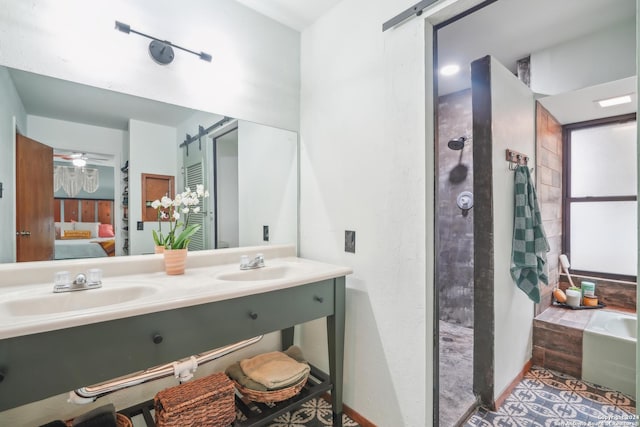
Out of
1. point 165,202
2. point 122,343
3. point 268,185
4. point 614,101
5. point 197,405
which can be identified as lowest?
point 197,405

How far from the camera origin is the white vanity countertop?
86cm

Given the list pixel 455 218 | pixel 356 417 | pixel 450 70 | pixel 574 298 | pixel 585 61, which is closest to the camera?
pixel 356 417

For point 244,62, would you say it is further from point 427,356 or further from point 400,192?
point 427,356

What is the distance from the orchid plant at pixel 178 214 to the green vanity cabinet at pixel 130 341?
52cm

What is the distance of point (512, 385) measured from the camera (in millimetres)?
1998

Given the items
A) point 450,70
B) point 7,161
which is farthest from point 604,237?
point 7,161

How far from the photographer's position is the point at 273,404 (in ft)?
4.75

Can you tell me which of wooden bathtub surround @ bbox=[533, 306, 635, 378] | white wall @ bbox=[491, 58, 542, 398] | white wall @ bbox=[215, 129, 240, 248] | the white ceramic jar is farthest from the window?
white wall @ bbox=[215, 129, 240, 248]

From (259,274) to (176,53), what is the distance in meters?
1.22

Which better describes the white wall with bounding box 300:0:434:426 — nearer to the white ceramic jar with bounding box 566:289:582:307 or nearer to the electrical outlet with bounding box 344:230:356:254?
the electrical outlet with bounding box 344:230:356:254

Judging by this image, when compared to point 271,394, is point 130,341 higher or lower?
higher

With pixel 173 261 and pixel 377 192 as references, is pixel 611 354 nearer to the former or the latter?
pixel 377 192

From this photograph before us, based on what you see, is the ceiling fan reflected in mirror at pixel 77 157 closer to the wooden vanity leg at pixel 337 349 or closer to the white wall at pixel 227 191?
the white wall at pixel 227 191

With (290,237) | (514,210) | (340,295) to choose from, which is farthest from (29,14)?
(514,210)
